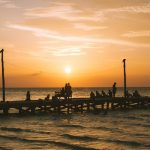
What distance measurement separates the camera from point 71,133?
93.4 feet

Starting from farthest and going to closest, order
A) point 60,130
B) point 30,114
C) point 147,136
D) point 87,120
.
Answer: point 30,114 → point 87,120 → point 60,130 → point 147,136

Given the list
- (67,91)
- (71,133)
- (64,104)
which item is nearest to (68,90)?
(67,91)

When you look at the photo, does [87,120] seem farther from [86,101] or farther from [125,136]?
[125,136]

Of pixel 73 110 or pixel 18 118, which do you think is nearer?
pixel 18 118

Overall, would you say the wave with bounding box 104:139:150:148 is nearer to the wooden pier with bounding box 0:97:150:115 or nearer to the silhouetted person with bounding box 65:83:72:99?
the wooden pier with bounding box 0:97:150:115

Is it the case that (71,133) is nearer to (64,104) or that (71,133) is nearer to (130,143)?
(130,143)

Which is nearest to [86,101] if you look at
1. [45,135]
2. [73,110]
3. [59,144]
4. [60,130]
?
[73,110]

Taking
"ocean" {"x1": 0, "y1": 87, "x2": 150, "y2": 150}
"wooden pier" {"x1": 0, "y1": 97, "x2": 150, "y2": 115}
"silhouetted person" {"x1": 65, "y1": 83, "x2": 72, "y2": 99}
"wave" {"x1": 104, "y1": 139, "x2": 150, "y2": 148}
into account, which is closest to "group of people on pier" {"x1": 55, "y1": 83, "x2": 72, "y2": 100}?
"silhouetted person" {"x1": 65, "y1": 83, "x2": 72, "y2": 99}

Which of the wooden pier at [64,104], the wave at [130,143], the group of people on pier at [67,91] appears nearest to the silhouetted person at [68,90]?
the group of people on pier at [67,91]

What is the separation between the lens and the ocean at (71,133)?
76.5 ft

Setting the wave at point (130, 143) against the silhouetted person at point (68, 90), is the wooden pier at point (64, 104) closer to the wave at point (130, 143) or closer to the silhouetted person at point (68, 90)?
the silhouetted person at point (68, 90)

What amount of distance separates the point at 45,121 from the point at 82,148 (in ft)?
44.9

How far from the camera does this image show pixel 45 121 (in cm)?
3591

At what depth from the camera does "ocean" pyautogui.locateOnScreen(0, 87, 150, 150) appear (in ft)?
76.5
